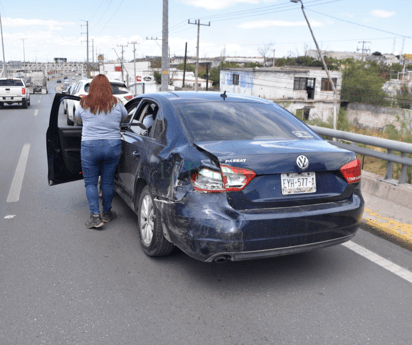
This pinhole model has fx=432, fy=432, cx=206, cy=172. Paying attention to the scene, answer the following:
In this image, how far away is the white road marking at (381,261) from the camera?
156 inches

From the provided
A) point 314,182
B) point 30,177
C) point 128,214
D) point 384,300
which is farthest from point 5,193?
point 384,300

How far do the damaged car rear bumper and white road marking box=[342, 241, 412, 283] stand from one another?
2.98ft

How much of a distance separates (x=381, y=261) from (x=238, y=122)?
1.97 meters

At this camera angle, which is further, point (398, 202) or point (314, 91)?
point (314, 91)

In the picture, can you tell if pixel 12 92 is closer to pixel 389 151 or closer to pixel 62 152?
pixel 62 152

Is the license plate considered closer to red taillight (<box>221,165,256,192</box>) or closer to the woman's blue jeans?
red taillight (<box>221,165,256,192</box>)

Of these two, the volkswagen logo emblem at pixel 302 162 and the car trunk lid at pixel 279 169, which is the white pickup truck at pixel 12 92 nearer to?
the car trunk lid at pixel 279 169

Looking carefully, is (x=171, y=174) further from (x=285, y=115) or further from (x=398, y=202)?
(x=398, y=202)

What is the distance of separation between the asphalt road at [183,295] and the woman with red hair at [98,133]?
0.55 m

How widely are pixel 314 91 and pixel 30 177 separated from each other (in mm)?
54914

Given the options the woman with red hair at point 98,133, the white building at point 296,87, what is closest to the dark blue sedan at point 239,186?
Result: the woman with red hair at point 98,133

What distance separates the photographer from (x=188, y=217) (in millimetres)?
3428

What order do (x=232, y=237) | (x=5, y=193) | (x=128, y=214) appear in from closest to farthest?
(x=232, y=237)
(x=128, y=214)
(x=5, y=193)

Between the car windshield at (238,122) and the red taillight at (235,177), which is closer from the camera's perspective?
the red taillight at (235,177)
